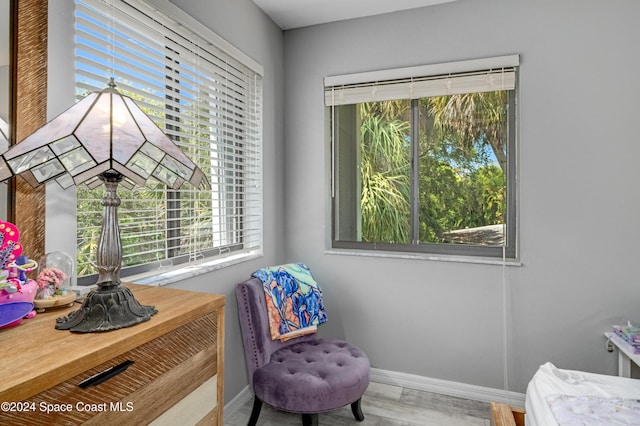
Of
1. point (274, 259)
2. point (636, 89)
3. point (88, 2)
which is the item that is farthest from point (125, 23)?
point (636, 89)

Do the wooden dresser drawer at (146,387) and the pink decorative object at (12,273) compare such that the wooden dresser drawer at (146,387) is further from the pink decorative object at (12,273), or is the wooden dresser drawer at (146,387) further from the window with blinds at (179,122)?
the window with blinds at (179,122)

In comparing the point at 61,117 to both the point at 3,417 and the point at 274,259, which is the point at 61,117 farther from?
the point at 274,259

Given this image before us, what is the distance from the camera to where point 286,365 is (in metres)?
1.96

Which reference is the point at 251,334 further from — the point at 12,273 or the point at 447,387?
the point at 447,387

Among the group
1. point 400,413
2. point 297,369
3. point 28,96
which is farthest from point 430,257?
point 28,96

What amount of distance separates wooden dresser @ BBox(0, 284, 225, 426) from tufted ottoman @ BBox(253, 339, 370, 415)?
63 centimetres

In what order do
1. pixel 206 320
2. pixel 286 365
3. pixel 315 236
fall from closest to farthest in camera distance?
pixel 206 320 → pixel 286 365 → pixel 315 236

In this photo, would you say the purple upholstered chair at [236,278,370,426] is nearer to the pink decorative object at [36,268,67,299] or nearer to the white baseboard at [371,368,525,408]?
the white baseboard at [371,368,525,408]

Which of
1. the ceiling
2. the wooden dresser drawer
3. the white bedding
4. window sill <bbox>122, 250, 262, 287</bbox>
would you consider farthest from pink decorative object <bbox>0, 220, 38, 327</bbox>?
the ceiling

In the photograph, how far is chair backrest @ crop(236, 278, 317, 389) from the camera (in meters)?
2.03

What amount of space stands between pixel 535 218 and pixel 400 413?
1.45 m

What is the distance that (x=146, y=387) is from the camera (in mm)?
927

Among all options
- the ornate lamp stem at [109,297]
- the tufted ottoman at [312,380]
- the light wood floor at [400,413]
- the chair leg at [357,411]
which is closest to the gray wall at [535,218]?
the light wood floor at [400,413]

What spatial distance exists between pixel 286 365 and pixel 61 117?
1.57 metres
